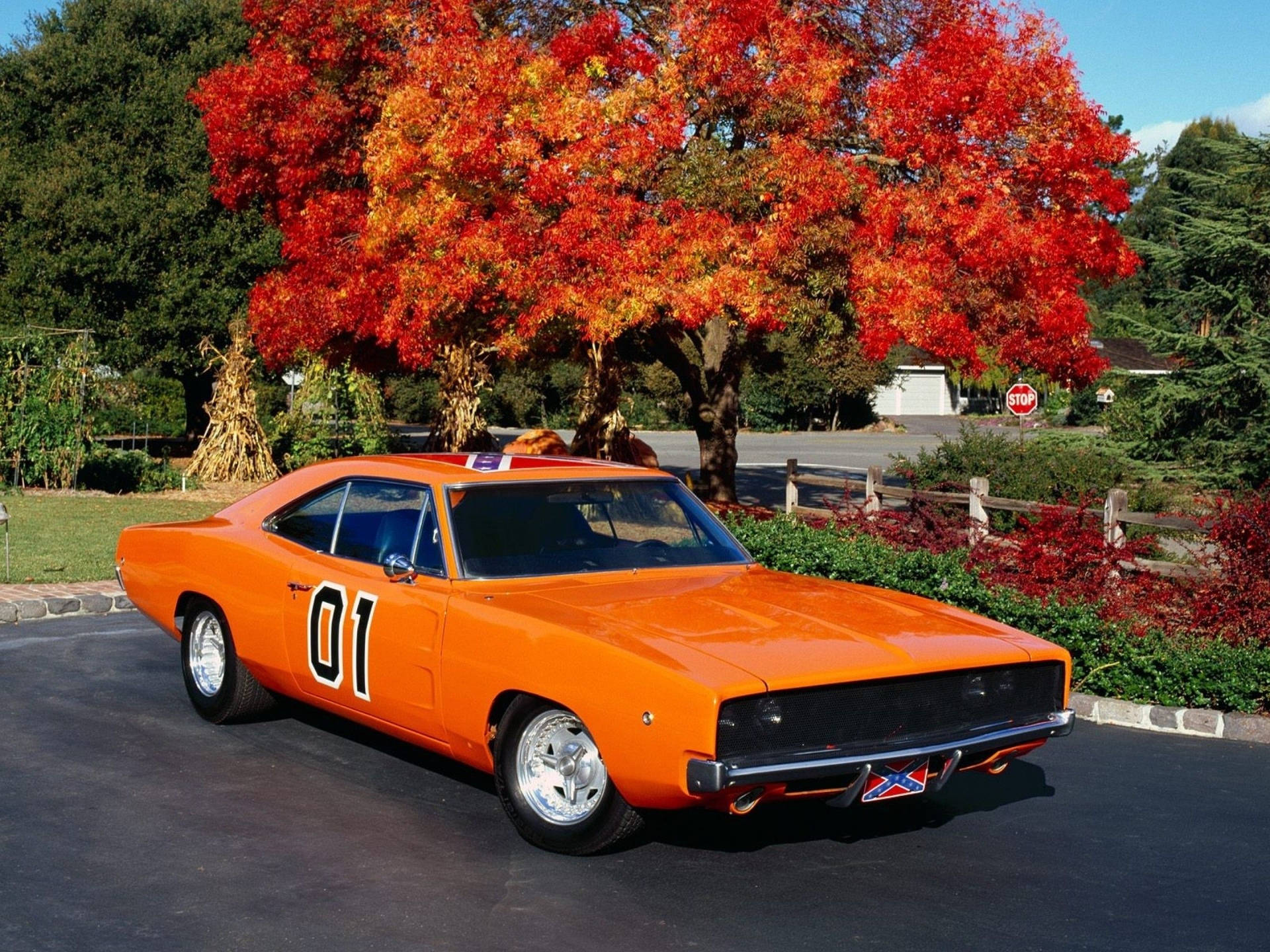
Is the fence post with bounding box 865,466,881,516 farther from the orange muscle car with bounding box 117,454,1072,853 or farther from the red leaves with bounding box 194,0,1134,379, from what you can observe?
the orange muscle car with bounding box 117,454,1072,853

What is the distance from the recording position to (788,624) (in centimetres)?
570

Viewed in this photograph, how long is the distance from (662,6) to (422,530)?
12832mm

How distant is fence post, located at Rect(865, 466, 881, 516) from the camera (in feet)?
50.3

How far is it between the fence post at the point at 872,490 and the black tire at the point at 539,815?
31.7 feet

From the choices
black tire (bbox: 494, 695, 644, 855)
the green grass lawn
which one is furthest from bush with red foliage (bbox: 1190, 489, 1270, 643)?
the green grass lawn

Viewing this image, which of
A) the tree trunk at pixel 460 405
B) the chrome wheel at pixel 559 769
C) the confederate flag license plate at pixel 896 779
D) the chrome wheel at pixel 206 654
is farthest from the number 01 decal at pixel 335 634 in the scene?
the tree trunk at pixel 460 405

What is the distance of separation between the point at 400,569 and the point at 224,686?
1.90 metres

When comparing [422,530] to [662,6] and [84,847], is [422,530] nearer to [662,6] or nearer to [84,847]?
[84,847]

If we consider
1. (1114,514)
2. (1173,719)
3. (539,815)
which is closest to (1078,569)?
(1114,514)

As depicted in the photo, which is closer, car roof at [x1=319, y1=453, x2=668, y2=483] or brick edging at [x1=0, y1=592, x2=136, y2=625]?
car roof at [x1=319, y1=453, x2=668, y2=483]

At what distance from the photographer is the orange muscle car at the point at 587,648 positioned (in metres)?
5.14

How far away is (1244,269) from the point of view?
22625mm

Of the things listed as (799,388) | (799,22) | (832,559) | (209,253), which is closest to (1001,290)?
(799,22)

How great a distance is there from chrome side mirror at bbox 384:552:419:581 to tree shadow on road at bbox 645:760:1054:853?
58.8 inches
